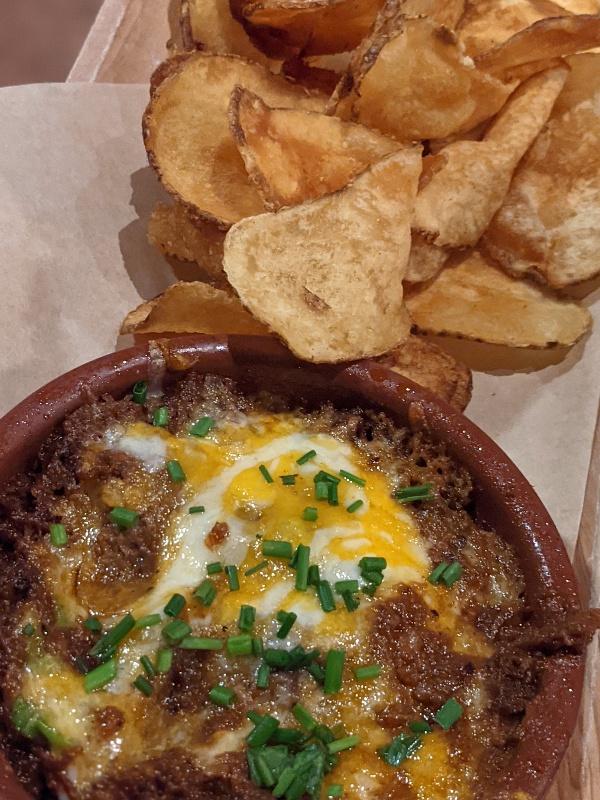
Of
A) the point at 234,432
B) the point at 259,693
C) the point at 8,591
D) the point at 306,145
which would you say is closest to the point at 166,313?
the point at 234,432

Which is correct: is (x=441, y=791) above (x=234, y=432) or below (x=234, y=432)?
below

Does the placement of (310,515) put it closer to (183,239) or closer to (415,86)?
(183,239)

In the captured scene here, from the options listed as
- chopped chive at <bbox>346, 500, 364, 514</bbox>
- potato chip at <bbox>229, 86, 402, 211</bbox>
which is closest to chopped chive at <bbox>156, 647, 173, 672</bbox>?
chopped chive at <bbox>346, 500, 364, 514</bbox>

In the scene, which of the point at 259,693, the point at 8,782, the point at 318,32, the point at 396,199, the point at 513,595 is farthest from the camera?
the point at 318,32

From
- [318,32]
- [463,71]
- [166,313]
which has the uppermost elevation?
[318,32]

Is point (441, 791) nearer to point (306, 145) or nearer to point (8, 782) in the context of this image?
point (8, 782)

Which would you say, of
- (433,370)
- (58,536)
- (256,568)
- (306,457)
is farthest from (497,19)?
(58,536)

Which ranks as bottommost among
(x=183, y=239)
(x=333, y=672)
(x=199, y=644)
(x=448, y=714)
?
(x=448, y=714)

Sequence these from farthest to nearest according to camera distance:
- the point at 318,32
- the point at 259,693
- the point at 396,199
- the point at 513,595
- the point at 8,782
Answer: the point at 318,32 < the point at 396,199 < the point at 513,595 < the point at 259,693 < the point at 8,782
